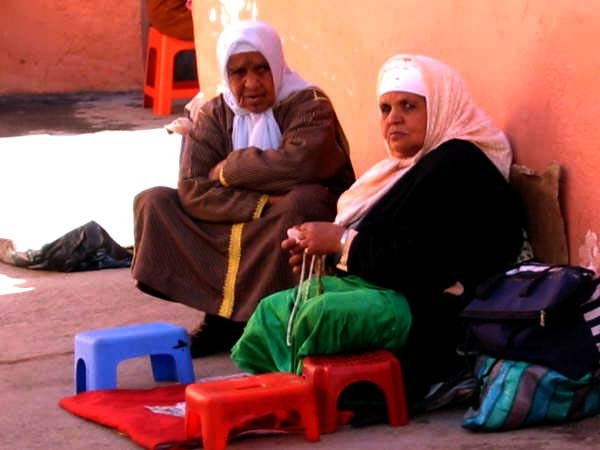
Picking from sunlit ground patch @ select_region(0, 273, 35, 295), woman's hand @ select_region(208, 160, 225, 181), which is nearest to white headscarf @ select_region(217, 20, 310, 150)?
woman's hand @ select_region(208, 160, 225, 181)

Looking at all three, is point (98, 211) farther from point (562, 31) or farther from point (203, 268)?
point (562, 31)

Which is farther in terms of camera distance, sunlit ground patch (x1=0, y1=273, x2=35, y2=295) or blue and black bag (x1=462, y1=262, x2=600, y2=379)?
sunlit ground patch (x1=0, y1=273, x2=35, y2=295)

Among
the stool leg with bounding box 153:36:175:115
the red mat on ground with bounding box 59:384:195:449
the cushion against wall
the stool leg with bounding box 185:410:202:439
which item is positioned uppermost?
the stool leg with bounding box 153:36:175:115

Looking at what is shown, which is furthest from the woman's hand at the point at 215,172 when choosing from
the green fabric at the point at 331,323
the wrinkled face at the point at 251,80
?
the green fabric at the point at 331,323

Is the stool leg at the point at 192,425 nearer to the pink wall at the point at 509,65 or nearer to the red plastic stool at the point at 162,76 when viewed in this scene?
the pink wall at the point at 509,65

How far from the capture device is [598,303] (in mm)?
3914

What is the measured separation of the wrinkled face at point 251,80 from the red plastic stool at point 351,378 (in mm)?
1421

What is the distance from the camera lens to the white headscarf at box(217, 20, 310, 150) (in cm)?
522

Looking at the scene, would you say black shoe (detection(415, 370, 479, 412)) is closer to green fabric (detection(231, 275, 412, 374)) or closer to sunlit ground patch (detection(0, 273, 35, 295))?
green fabric (detection(231, 275, 412, 374))

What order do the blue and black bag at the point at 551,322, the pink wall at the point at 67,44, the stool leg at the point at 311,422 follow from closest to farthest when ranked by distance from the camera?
the blue and black bag at the point at 551,322 < the stool leg at the point at 311,422 < the pink wall at the point at 67,44

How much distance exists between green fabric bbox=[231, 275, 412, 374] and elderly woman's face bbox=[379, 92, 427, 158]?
453mm

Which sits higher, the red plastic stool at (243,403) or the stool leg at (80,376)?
the red plastic stool at (243,403)

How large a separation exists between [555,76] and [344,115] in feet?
6.25

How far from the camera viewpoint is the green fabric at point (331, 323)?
13.4ft
